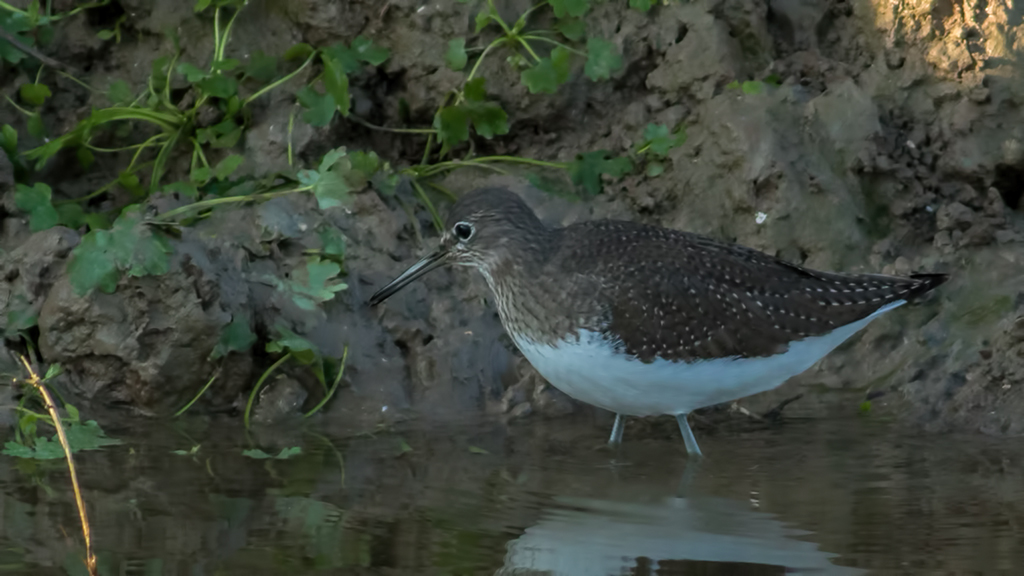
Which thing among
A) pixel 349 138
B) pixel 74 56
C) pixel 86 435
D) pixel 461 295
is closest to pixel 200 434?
pixel 86 435

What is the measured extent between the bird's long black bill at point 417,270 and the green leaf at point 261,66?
1811 millimetres

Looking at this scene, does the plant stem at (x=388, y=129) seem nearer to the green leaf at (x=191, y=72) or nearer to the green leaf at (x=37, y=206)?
the green leaf at (x=191, y=72)

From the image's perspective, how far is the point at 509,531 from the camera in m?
4.76

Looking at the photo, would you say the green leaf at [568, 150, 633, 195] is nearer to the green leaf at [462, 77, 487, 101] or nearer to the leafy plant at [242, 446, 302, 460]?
the green leaf at [462, 77, 487, 101]

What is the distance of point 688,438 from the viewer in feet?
19.6

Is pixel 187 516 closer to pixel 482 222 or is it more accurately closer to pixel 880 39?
pixel 482 222

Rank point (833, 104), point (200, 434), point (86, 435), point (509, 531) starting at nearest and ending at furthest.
Result: point (509, 531)
point (86, 435)
point (200, 434)
point (833, 104)

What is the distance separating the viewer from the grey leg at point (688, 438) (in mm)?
5926

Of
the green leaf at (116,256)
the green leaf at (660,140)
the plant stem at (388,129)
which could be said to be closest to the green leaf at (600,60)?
the green leaf at (660,140)

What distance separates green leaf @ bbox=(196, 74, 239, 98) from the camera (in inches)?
298

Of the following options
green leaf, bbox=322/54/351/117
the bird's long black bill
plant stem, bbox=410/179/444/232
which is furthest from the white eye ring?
green leaf, bbox=322/54/351/117

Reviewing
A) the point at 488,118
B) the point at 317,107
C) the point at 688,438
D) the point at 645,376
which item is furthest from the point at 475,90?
the point at 688,438

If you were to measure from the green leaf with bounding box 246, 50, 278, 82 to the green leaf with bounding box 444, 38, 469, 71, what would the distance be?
1051 mm

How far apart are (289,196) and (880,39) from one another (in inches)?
143
